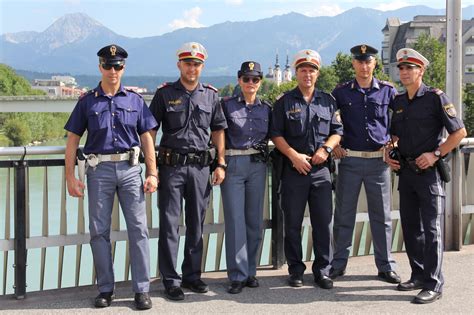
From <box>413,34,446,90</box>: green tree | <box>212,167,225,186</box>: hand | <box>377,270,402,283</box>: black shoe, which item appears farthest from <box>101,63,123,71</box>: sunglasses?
<box>413,34,446,90</box>: green tree

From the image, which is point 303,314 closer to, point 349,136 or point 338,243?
point 338,243

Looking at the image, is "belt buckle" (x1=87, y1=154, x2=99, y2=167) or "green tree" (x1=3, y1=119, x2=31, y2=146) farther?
"green tree" (x1=3, y1=119, x2=31, y2=146)

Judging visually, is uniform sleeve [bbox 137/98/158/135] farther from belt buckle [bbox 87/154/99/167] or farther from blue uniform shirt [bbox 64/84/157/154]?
belt buckle [bbox 87/154/99/167]

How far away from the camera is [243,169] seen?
4.57m

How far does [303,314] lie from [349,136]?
4.94ft

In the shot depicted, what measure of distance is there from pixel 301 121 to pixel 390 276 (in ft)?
4.66

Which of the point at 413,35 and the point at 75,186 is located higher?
the point at 413,35

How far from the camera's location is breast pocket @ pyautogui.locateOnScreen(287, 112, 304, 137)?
179 inches

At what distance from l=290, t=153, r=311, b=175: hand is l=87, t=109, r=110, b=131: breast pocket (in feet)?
4.57

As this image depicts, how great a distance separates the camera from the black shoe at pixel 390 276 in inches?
186

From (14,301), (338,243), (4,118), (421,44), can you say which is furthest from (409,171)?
(4,118)

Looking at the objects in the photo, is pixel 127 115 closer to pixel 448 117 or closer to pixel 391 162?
pixel 391 162

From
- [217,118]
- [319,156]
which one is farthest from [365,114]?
[217,118]

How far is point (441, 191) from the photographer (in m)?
4.39
